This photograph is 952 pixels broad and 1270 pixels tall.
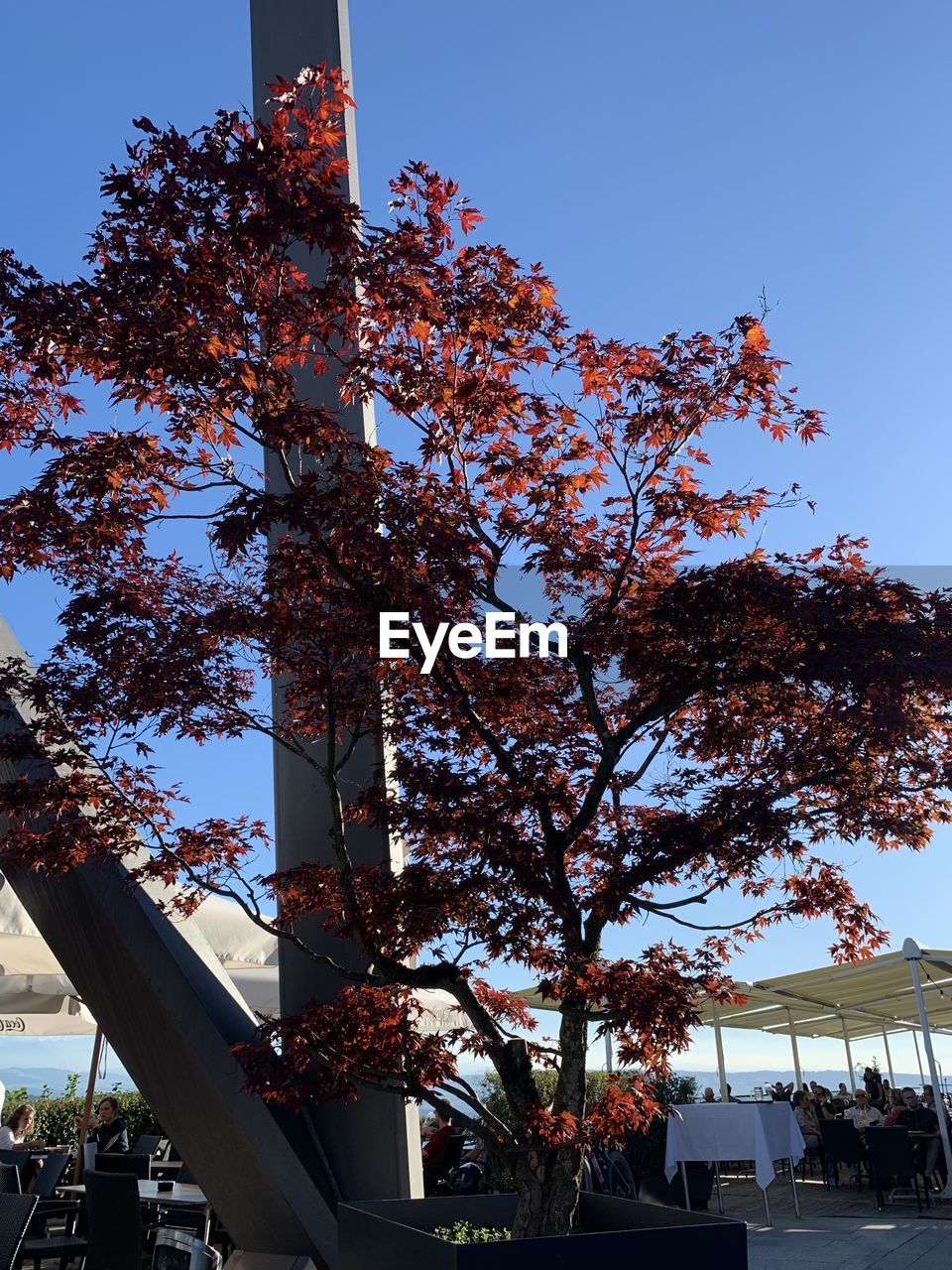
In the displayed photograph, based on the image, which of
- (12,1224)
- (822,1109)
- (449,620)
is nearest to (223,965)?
(12,1224)

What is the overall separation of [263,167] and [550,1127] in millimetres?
3446

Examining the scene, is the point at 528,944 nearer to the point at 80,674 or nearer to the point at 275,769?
the point at 80,674

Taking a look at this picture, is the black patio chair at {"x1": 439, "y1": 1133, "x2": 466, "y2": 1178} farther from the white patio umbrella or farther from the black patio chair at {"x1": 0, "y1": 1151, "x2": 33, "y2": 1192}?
the black patio chair at {"x1": 0, "y1": 1151, "x2": 33, "y2": 1192}

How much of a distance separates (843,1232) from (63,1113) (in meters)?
10.3

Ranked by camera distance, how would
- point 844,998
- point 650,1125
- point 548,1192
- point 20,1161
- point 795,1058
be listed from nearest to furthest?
point 548,1192 < point 20,1161 < point 650,1125 < point 844,998 < point 795,1058

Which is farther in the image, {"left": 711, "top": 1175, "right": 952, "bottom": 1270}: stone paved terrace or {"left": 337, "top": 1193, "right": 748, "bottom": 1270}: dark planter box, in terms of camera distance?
{"left": 711, "top": 1175, "right": 952, "bottom": 1270}: stone paved terrace

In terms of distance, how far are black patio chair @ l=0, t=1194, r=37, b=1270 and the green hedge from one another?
995 cm

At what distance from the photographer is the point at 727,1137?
34.5 ft

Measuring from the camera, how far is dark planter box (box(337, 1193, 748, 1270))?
11.0ft

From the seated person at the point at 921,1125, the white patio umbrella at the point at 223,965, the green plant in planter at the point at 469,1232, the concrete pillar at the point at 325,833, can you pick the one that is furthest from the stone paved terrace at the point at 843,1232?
the green plant in planter at the point at 469,1232

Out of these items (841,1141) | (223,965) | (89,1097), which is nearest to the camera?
(223,965)

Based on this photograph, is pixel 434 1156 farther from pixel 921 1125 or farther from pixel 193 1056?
pixel 921 1125

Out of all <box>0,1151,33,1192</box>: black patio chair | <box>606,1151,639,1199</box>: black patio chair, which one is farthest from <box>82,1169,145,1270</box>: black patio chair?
<box>606,1151,639,1199</box>: black patio chair

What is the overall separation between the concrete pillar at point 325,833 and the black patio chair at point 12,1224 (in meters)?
1.45
